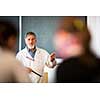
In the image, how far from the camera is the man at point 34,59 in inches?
45.1

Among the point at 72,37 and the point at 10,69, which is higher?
the point at 72,37

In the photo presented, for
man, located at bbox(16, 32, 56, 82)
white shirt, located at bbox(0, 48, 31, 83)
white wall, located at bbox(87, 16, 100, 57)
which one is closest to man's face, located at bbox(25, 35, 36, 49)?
man, located at bbox(16, 32, 56, 82)

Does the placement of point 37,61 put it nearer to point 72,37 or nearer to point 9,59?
point 9,59

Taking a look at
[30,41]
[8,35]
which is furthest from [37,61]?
[8,35]

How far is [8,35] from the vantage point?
1149 millimetres

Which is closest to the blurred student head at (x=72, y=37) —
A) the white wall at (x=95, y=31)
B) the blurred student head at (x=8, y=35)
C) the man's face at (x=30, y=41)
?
the white wall at (x=95, y=31)

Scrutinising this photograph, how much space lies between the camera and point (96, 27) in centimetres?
114

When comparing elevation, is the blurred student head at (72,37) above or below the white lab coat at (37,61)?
above

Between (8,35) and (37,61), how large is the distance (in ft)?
0.88

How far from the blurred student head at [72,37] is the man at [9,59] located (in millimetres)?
292

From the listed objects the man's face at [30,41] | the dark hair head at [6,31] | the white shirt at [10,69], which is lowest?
the white shirt at [10,69]

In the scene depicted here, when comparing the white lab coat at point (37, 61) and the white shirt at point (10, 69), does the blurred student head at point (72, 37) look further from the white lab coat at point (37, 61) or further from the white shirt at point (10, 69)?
the white shirt at point (10, 69)
